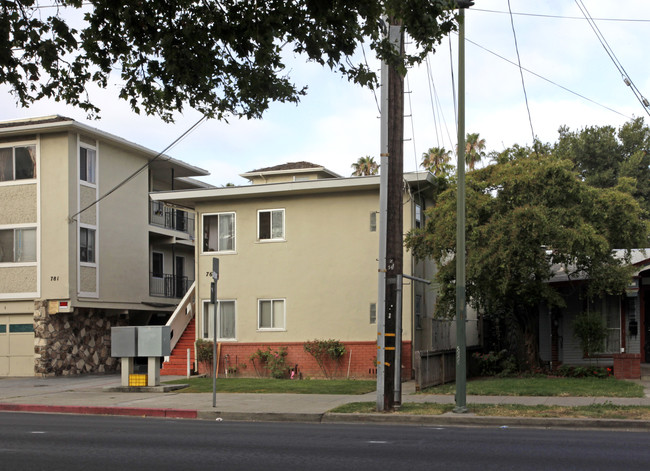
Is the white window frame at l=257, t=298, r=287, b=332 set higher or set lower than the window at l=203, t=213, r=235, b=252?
lower

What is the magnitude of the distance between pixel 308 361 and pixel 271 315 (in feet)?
6.93

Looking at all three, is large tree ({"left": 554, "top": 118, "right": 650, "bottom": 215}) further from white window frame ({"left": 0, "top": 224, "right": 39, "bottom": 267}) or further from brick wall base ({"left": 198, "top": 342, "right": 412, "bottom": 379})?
white window frame ({"left": 0, "top": 224, "right": 39, "bottom": 267})

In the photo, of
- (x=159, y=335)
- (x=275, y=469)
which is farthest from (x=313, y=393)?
(x=275, y=469)

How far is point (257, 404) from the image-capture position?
671 inches

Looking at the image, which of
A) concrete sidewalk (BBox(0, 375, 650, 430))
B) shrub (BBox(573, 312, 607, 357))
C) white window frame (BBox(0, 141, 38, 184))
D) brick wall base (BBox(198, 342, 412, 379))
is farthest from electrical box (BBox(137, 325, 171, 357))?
shrub (BBox(573, 312, 607, 357))

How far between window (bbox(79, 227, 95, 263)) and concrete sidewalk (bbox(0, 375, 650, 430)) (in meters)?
8.21

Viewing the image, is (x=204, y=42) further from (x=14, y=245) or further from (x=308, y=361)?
(x=14, y=245)

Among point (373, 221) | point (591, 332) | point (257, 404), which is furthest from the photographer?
point (373, 221)

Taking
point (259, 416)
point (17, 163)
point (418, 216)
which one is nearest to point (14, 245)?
point (17, 163)

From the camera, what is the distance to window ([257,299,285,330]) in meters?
25.4

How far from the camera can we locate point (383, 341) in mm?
14859

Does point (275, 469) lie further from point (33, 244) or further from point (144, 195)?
point (144, 195)

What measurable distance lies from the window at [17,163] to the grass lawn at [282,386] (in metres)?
11.3

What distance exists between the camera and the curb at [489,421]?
42.7ft
